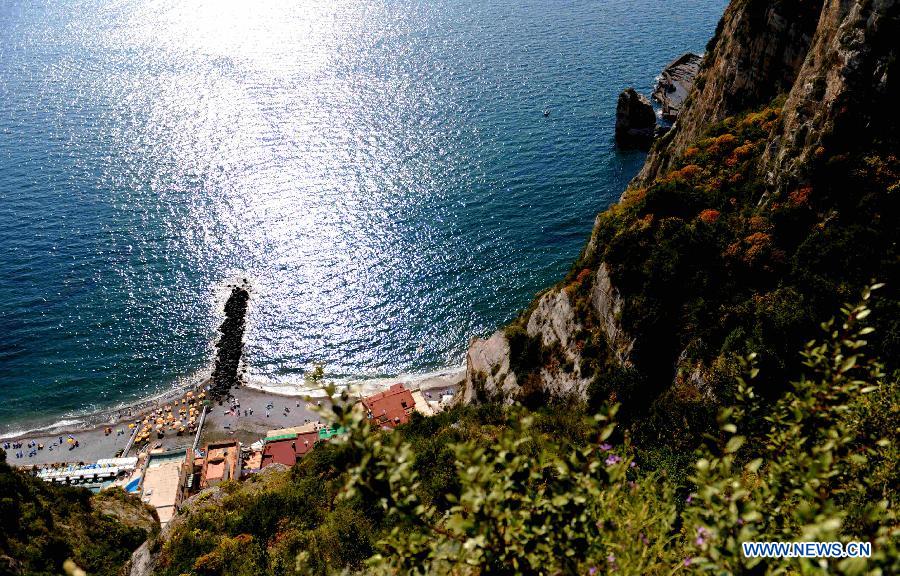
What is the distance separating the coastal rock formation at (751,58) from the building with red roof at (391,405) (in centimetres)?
3944

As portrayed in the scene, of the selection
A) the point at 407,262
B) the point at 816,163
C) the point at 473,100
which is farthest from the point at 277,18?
the point at 816,163

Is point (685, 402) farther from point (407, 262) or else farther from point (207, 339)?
point (207, 339)

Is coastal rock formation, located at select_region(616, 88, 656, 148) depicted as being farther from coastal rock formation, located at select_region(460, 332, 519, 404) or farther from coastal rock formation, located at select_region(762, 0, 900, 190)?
coastal rock formation, located at select_region(762, 0, 900, 190)

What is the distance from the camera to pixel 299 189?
330 ft

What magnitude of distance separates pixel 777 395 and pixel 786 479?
1986 cm

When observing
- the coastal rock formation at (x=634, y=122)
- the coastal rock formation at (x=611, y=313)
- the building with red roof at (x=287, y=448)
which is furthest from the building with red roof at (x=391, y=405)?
the coastal rock formation at (x=634, y=122)

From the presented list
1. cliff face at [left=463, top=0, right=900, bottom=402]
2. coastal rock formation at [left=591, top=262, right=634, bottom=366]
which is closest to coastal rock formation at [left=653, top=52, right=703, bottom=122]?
cliff face at [left=463, top=0, right=900, bottom=402]

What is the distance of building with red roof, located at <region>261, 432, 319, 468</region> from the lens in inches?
2427

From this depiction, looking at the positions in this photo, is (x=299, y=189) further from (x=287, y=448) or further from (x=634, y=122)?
(x=634, y=122)

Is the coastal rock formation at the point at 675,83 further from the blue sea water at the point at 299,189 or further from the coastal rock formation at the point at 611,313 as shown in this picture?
the coastal rock formation at the point at 611,313

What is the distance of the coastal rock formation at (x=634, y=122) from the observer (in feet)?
347

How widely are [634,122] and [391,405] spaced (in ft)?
251

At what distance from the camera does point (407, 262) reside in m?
86.1

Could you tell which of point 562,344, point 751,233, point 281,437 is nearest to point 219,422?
point 281,437
